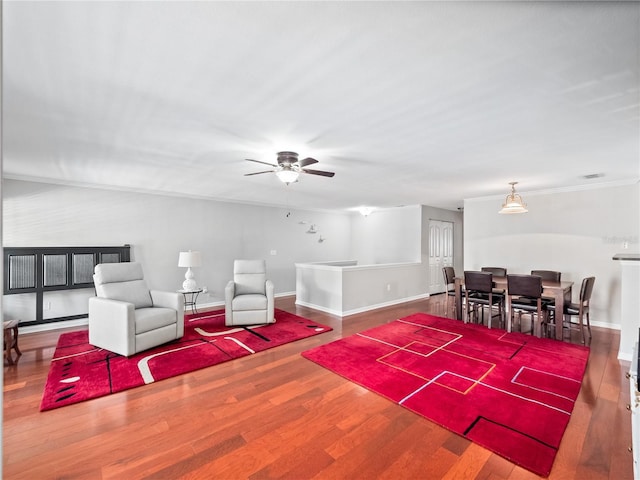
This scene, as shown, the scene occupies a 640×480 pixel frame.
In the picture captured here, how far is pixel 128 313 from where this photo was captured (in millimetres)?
3578

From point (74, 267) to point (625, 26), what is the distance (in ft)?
21.7

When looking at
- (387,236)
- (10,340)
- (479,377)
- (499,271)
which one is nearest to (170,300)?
(10,340)

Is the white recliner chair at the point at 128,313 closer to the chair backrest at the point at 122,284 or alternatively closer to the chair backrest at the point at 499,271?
the chair backrest at the point at 122,284

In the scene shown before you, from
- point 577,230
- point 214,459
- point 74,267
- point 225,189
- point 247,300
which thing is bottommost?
point 214,459

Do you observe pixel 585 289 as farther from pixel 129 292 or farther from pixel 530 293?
pixel 129 292

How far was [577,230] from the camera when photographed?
5.25 m

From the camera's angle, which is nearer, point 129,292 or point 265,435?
point 265,435

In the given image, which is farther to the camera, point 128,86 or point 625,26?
point 128,86

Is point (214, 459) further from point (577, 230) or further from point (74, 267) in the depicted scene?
point (577, 230)

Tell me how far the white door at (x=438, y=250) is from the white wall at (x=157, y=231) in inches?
117

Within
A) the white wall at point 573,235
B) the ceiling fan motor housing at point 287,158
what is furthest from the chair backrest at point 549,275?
the ceiling fan motor housing at point 287,158

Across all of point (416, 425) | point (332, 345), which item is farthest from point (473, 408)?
point (332, 345)

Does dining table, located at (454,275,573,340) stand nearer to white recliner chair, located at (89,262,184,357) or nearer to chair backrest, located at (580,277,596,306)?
chair backrest, located at (580,277,596,306)

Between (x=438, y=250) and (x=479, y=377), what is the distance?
17.7 ft
